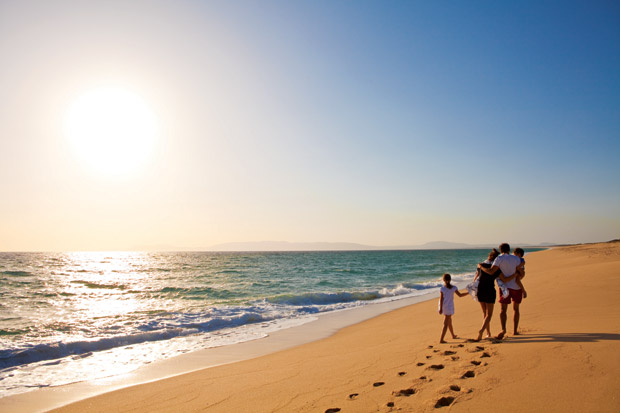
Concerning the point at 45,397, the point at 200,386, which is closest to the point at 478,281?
the point at 200,386

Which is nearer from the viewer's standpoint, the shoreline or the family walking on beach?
the shoreline

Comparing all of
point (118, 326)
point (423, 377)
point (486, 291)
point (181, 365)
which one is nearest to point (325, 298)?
point (118, 326)

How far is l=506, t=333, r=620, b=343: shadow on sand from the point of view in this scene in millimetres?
6172

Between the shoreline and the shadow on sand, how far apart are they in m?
5.92

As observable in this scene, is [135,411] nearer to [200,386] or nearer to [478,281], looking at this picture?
[200,386]

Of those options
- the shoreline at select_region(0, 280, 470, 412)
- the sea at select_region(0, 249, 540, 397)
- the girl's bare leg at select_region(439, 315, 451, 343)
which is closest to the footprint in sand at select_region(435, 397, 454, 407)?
the girl's bare leg at select_region(439, 315, 451, 343)

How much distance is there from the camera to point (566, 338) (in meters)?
6.46

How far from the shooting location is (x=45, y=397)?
6.61 m

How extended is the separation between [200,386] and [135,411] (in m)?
1.20

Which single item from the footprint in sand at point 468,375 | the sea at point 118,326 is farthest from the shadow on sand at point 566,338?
the sea at point 118,326

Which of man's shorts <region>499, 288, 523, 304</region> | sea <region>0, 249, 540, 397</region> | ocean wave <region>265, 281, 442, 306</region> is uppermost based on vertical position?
man's shorts <region>499, 288, 523, 304</region>

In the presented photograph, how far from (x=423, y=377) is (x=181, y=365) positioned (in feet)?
20.0

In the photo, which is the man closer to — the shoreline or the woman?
the woman

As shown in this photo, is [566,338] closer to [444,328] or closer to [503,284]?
[503,284]
